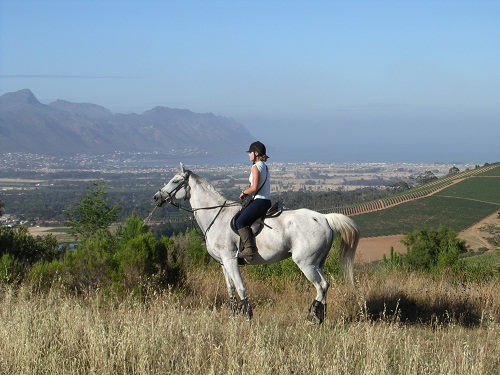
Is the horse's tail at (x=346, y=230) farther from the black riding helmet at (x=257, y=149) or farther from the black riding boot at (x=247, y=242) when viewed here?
the black riding helmet at (x=257, y=149)

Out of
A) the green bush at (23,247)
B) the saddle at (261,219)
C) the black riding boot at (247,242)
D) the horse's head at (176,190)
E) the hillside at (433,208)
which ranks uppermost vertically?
the horse's head at (176,190)

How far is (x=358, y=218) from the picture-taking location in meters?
52.8

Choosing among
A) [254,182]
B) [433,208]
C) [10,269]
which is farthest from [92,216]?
[433,208]

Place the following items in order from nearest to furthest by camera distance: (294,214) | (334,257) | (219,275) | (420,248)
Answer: (294,214), (219,275), (334,257), (420,248)

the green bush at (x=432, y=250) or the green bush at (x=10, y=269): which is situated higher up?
the green bush at (x=10, y=269)

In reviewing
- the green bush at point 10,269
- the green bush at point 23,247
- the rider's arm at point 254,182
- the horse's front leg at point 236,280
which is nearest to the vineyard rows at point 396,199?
the green bush at point 23,247

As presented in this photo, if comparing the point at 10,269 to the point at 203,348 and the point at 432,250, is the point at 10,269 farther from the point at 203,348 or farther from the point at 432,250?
the point at 432,250

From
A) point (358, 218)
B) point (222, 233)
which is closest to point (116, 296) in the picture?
point (222, 233)

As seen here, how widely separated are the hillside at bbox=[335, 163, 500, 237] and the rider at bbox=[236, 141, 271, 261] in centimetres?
3946

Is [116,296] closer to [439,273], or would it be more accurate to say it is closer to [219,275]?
[219,275]

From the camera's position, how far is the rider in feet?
29.6

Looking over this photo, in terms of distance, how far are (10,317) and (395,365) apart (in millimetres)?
4166

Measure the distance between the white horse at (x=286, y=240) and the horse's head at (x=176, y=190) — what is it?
4.7 inches

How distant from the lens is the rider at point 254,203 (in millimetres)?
9031
